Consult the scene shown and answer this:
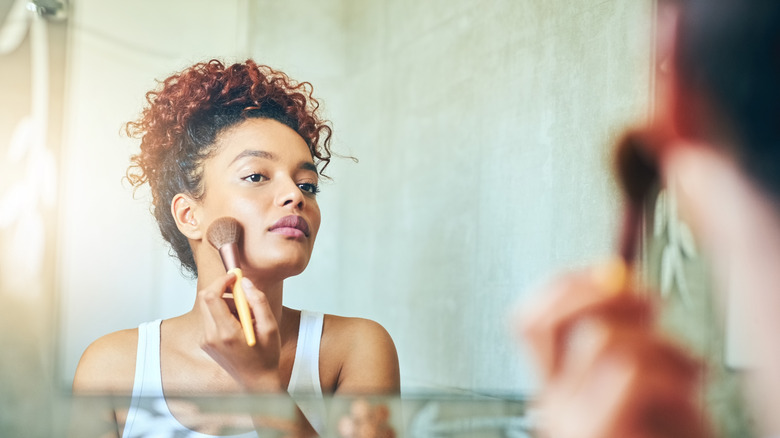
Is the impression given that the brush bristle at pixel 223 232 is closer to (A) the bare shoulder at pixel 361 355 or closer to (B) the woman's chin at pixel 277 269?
(B) the woman's chin at pixel 277 269

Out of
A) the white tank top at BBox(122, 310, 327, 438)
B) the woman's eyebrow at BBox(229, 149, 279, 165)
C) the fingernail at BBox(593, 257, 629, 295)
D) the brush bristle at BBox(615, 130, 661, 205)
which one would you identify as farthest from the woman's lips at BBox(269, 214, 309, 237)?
the fingernail at BBox(593, 257, 629, 295)

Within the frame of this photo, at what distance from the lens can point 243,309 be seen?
4.19 feet

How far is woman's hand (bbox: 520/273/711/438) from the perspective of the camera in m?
0.63

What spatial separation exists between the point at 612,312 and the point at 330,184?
2.62ft

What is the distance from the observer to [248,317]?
127 cm

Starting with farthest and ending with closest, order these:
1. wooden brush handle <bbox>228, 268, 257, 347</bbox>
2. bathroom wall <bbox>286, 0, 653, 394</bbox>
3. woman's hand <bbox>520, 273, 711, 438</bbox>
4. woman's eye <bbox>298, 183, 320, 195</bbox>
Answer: bathroom wall <bbox>286, 0, 653, 394</bbox> → woman's eye <bbox>298, 183, 320, 195</bbox> → wooden brush handle <bbox>228, 268, 257, 347</bbox> → woman's hand <bbox>520, 273, 711, 438</bbox>

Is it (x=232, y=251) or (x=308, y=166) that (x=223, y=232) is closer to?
(x=232, y=251)

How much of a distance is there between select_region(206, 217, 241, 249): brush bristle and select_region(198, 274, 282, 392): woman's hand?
0.21 feet

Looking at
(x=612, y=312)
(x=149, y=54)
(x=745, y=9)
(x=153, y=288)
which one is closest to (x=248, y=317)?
(x=153, y=288)

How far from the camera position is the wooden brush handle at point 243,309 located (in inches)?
50.1

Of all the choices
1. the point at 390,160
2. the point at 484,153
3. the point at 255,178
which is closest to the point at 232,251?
the point at 255,178

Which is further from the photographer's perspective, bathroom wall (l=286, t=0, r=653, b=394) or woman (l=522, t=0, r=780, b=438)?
bathroom wall (l=286, t=0, r=653, b=394)

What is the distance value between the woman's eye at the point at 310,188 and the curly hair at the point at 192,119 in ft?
0.23

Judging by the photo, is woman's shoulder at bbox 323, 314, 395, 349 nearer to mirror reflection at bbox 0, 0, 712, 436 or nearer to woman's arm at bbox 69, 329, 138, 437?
mirror reflection at bbox 0, 0, 712, 436
